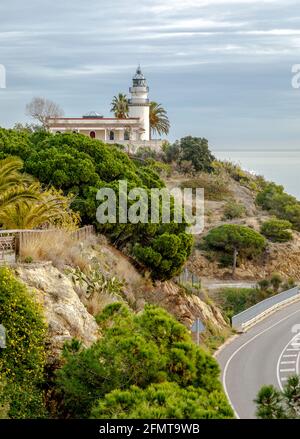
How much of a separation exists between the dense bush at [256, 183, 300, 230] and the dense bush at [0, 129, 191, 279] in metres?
28.3

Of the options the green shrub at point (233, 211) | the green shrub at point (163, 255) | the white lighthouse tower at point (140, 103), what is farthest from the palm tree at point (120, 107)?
the green shrub at point (163, 255)

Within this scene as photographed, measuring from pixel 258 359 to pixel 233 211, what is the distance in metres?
33.4

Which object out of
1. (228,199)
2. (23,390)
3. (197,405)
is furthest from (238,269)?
(197,405)

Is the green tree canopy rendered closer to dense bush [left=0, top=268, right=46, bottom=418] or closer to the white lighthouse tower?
the white lighthouse tower

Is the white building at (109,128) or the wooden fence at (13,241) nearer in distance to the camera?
the wooden fence at (13,241)

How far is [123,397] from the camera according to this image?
14266 millimetres

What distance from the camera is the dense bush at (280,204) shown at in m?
65.0

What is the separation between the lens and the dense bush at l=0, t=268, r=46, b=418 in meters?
17.6

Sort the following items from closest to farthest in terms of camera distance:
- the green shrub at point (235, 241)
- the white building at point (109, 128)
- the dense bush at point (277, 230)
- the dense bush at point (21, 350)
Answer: the dense bush at point (21, 350), the green shrub at point (235, 241), the dense bush at point (277, 230), the white building at point (109, 128)

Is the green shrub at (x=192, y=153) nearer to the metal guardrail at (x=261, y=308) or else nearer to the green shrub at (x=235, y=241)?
the green shrub at (x=235, y=241)

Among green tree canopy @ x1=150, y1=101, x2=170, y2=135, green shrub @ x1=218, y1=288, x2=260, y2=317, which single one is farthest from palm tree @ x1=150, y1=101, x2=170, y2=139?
green shrub @ x1=218, y1=288, x2=260, y2=317

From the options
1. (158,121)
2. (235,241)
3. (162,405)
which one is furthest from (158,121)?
(162,405)

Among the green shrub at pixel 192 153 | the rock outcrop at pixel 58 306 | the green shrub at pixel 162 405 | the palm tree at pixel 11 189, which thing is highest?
the green shrub at pixel 192 153

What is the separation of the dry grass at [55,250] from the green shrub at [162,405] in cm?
801
